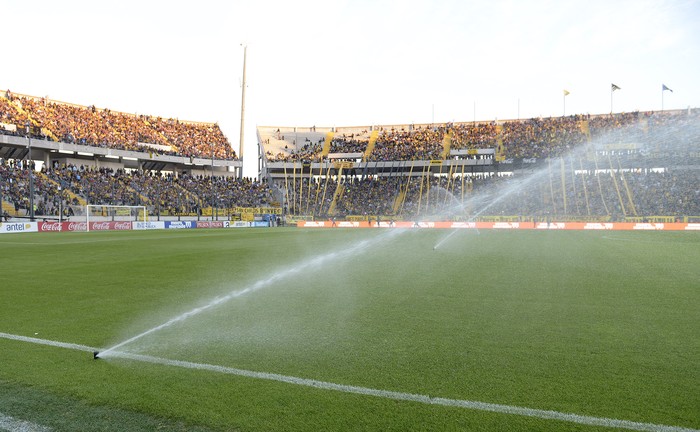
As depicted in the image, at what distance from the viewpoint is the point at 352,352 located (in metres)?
5.71

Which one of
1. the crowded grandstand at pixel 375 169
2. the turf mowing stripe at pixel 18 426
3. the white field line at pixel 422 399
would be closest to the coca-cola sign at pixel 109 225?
the crowded grandstand at pixel 375 169

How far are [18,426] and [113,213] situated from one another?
44762 millimetres

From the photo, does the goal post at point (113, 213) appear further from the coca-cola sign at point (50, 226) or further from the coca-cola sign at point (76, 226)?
the coca-cola sign at point (50, 226)

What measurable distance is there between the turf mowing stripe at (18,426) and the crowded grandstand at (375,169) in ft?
134

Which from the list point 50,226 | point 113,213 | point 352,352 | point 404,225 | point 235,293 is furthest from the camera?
point 404,225

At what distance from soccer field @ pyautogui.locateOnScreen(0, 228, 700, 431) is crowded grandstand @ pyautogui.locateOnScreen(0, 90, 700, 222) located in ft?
122

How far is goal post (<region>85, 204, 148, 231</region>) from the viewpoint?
43312mm

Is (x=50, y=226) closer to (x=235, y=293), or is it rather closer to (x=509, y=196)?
(x=235, y=293)

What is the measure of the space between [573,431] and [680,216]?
51321 millimetres

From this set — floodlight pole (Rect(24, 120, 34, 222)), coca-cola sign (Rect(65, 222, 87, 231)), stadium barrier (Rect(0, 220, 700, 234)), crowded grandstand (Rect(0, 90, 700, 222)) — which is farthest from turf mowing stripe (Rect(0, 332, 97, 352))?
crowded grandstand (Rect(0, 90, 700, 222))

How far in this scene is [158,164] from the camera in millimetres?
65125

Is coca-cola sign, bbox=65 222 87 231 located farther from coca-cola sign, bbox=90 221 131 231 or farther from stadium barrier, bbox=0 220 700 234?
coca-cola sign, bbox=90 221 131 231

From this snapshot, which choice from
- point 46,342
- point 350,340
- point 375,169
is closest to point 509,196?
point 375,169

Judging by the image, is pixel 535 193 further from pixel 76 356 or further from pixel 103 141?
pixel 76 356
